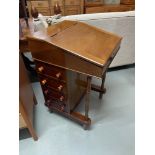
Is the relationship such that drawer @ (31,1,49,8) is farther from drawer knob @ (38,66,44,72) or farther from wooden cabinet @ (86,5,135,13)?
drawer knob @ (38,66,44,72)

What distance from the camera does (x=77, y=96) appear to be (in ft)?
5.58

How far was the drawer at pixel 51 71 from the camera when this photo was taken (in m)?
1.33

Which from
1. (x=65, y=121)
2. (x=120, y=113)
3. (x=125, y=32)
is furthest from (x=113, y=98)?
(x=125, y=32)

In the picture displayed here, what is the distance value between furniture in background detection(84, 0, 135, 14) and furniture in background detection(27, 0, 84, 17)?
206 mm

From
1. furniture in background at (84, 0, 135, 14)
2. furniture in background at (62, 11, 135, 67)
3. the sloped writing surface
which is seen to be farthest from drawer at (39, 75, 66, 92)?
furniture in background at (84, 0, 135, 14)

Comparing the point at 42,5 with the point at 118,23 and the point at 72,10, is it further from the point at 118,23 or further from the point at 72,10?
the point at 118,23

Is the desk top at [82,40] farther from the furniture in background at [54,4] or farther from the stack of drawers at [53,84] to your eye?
the furniture in background at [54,4]

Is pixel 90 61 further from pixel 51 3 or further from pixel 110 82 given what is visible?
pixel 51 3

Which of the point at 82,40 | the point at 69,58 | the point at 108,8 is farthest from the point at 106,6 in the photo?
the point at 69,58

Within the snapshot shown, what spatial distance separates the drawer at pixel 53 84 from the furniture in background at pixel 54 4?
2770 millimetres

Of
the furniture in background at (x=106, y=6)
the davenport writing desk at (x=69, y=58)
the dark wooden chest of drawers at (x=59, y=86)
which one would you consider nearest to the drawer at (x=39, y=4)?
the furniture in background at (x=106, y=6)

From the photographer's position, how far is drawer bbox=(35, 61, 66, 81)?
4.35 ft
